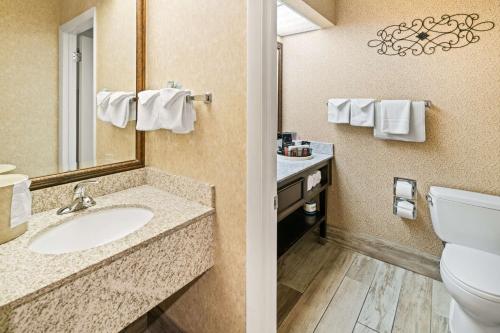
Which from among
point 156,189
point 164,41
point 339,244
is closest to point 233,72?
point 164,41

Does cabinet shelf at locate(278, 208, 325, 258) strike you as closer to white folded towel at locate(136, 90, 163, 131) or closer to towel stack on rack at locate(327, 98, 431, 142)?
towel stack on rack at locate(327, 98, 431, 142)

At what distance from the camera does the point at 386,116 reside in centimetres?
198

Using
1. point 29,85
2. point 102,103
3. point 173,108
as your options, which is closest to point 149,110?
point 173,108

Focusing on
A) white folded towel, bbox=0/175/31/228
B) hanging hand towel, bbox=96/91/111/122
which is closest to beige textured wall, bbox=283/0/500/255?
hanging hand towel, bbox=96/91/111/122

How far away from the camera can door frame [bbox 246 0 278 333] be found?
1.01 meters

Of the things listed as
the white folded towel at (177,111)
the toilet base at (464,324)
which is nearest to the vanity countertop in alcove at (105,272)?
the white folded towel at (177,111)

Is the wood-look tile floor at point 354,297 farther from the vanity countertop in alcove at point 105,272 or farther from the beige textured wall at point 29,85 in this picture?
the beige textured wall at point 29,85

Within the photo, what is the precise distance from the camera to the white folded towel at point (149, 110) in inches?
48.8

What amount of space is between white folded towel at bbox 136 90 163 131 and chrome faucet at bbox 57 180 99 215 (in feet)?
1.25

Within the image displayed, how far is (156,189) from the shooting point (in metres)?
1.43

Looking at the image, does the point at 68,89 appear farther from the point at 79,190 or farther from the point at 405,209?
the point at 405,209

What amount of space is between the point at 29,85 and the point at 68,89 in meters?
0.15

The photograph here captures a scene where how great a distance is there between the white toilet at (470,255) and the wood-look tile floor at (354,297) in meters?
0.18

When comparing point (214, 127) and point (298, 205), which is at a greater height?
point (214, 127)
